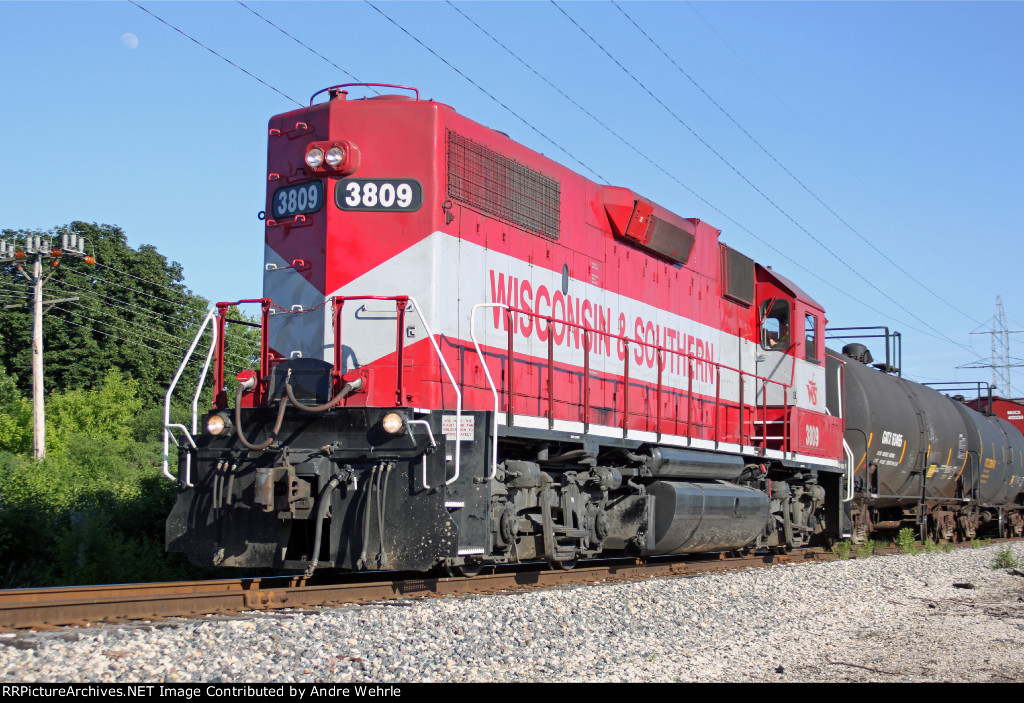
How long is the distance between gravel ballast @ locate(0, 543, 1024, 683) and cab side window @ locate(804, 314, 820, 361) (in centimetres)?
462

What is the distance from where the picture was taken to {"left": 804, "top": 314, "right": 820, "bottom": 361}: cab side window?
45.0ft

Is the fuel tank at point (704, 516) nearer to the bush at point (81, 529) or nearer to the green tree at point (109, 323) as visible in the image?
the bush at point (81, 529)

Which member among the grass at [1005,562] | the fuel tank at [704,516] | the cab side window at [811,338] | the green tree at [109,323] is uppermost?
the green tree at [109,323]

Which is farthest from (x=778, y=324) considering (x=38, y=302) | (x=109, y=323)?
(x=109, y=323)

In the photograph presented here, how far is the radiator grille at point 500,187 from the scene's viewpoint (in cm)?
827

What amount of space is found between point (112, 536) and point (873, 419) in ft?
37.6

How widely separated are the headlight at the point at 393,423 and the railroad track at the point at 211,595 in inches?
48.3

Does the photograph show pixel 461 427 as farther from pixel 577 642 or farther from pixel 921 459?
pixel 921 459

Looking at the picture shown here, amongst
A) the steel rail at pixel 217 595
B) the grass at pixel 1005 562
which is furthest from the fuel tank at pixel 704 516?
the grass at pixel 1005 562

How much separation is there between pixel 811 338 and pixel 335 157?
8.42 m

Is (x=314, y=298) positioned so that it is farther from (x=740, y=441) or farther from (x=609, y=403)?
(x=740, y=441)

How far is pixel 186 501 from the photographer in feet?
23.8

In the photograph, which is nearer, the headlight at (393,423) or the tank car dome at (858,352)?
the headlight at (393,423)

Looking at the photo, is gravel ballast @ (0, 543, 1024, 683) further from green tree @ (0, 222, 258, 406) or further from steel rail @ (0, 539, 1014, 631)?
green tree @ (0, 222, 258, 406)
